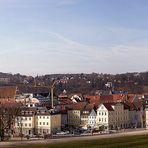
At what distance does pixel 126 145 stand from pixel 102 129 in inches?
1070

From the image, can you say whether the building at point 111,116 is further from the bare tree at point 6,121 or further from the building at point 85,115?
the bare tree at point 6,121

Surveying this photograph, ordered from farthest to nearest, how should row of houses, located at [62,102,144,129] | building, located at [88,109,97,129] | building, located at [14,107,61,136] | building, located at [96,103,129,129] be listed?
building, located at [88,109,97,129] → row of houses, located at [62,102,144,129] → building, located at [96,103,129,129] → building, located at [14,107,61,136]

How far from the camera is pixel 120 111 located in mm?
70375

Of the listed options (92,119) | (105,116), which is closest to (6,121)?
(92,119)

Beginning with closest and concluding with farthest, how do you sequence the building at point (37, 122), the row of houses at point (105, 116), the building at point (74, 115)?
1. the building at point (37, 122)
2. the row of houses at point (105, 116)
3. the building at point (74, 115)

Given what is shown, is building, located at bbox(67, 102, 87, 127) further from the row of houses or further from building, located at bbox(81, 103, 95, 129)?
building, located at bbox(81, 103, 95, 129)

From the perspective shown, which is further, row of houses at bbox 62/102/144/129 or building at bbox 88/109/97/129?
building at bbox 88/109/97/129

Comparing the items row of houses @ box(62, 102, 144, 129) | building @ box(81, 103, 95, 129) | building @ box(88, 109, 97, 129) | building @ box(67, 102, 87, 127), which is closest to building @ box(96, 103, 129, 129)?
row of houses @ box(62, 102, 144, 129)

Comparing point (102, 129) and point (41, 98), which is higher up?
point (41, 98)

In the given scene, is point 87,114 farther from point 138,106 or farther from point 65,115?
point 138,106

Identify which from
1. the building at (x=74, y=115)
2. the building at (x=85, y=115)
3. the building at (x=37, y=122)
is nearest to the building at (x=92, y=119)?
the building at (x=85, y=115)

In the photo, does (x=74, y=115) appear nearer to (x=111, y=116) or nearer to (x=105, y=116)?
(x=105, y=116)

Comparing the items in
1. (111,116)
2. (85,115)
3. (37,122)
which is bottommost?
(37,122)

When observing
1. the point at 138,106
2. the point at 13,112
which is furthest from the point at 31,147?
the point at 138,106
